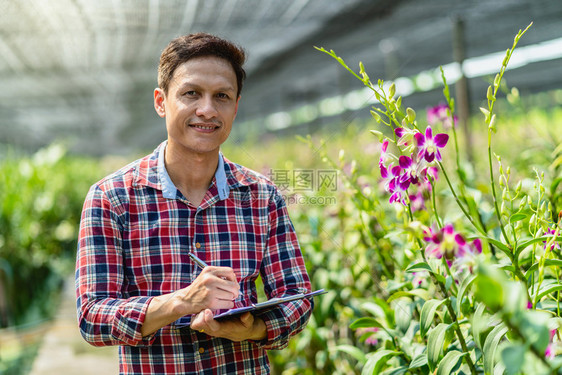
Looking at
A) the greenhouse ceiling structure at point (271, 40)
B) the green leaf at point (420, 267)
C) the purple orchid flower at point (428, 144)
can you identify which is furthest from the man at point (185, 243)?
the greenhouse ceiling structure at point (271, 40)

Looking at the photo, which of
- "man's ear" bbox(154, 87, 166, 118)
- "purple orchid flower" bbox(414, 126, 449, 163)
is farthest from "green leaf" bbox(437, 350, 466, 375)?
"man's ear" bbox(154, 87, 166, 118)

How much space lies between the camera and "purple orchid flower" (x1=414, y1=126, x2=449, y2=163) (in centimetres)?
107

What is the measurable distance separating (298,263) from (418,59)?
7.58m

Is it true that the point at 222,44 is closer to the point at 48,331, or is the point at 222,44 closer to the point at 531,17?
the point at 48,331

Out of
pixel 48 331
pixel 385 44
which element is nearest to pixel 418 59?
pixel 385 44

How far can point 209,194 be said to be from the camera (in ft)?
4.12

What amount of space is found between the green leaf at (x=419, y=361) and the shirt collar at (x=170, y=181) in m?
0.55

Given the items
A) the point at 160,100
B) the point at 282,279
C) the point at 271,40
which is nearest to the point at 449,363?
the point at 282,279

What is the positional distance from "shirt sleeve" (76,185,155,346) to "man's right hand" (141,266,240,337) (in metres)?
0.04

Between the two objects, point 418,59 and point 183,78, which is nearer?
point 183,78

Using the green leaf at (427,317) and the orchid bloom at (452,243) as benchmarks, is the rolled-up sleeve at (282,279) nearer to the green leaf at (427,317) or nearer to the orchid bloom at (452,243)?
the green leaf at (427,317)

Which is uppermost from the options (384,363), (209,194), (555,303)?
(209,194)

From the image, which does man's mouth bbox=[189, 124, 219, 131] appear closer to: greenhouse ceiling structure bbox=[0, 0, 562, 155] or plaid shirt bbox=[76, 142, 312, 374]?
plaid shirt bbox=[76, 142, 312, 374]

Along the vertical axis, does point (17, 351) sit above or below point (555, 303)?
below
